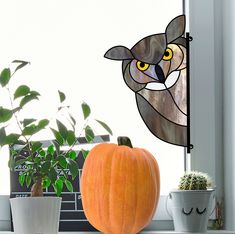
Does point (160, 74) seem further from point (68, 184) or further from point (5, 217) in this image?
point (5, 217)

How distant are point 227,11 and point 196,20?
10 cm

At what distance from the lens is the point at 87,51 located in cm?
179

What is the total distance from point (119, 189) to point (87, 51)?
0.51 m

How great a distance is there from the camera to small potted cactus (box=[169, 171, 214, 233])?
5.04 feet

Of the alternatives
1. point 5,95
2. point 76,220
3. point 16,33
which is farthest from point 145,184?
point 16,33

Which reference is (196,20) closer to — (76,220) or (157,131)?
(157,131)

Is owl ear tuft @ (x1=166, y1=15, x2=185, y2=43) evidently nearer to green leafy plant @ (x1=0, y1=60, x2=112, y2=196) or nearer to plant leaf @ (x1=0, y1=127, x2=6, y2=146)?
green leafy plant @ (x1=0, y1=60, x2=112, y2=196)

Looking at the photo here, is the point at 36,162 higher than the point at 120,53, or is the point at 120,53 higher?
the point at 120,53

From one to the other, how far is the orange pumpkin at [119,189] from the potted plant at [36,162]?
0.25 ft

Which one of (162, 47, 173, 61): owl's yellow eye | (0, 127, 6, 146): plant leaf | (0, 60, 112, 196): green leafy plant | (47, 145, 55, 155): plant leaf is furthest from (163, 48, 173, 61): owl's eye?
(0, 127, 6, 146): plant leaf

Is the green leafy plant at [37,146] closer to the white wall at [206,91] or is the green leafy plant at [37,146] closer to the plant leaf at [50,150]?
the plant leaf at [50,150]

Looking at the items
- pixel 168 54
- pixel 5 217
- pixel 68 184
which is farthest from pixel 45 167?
pixel 168 54

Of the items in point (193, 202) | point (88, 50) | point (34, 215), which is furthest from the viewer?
point (88, 50)

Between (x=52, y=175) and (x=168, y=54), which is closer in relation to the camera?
(x=52, y=175)
